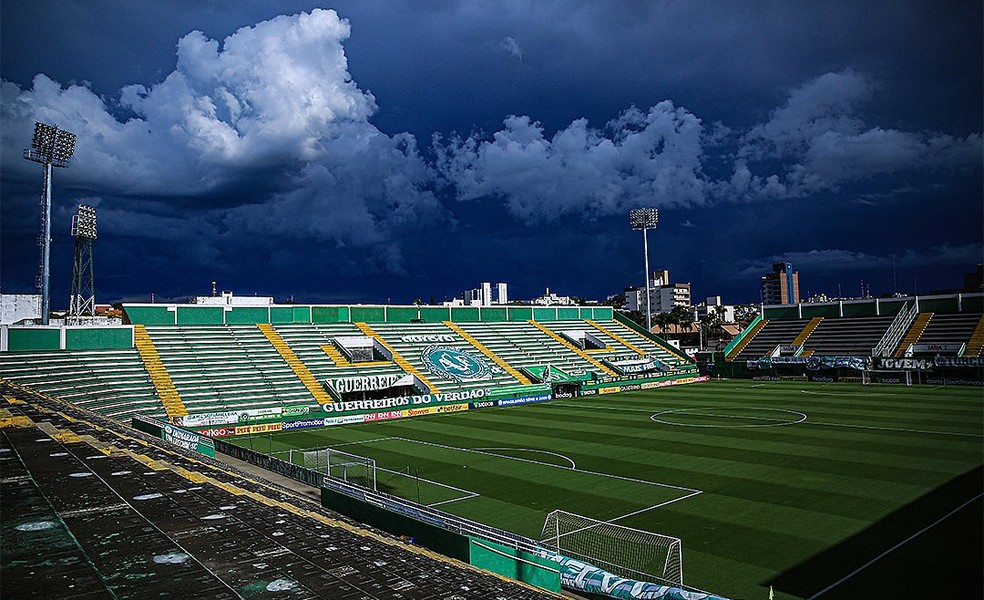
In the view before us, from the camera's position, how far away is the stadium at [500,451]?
11.4 m

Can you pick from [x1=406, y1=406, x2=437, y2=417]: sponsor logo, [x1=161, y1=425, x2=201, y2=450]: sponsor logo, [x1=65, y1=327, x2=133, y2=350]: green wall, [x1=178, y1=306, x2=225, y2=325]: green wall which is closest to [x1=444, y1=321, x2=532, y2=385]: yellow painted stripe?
[x1=406, y1=406, x2=437, y2=417]: sponsor logo

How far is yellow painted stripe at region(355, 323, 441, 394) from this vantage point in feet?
149

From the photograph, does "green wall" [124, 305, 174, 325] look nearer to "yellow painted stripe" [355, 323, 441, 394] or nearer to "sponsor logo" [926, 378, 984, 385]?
"yellow painted stripe" [355, 323, 441, 394]

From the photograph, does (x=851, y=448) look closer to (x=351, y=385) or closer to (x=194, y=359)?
(x=351, y=385)

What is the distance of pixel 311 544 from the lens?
1043 cm

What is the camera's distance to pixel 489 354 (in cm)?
5322

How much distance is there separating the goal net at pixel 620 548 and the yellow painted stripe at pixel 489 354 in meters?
33.4

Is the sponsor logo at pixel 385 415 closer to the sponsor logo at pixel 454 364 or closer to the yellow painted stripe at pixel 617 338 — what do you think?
the sponsor logo at pixel 454 364

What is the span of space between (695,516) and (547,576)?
7383mm

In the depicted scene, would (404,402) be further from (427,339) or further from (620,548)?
(620,548)

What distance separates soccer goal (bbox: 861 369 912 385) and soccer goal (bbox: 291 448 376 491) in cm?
4400

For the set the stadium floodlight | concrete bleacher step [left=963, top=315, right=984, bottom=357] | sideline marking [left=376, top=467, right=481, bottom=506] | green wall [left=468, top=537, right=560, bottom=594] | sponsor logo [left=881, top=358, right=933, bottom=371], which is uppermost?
the stadium floodlight

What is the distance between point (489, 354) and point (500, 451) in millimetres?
25879

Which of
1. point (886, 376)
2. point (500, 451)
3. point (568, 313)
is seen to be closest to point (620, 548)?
point (500, 451)
